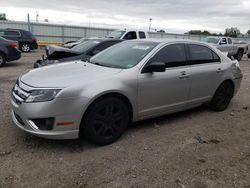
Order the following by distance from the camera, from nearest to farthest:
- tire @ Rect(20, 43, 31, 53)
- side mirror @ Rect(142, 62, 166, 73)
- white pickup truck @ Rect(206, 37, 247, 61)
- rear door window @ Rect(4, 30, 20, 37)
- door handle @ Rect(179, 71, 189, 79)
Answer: side mirror @ Rect(142, 62, 166, 73), door handle @ Rect(179, 71, 189, 79), white pickup truck @ Rect(206, 37, 247, 61), rear door window @ Rect(4, 30, 20, 37), tire @ Rect(20, 43, 31, 53)

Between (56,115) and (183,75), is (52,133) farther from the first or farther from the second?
(183,75)

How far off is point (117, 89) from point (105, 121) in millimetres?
493

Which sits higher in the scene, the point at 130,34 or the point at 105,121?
the point at 130,34

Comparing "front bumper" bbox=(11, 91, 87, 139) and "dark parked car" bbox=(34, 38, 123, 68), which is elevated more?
"dark parked car" bbox=(34, 38, 123, 68)

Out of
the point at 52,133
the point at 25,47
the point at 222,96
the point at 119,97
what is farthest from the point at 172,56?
the point at 25,47

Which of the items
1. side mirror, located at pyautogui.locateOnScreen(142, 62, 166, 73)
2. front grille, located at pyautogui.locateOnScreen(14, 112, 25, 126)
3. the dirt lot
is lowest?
the dirt lot

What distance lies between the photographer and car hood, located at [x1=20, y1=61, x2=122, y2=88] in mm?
3545

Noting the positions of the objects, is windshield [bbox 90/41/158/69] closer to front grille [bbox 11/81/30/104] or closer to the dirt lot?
the dirt lot

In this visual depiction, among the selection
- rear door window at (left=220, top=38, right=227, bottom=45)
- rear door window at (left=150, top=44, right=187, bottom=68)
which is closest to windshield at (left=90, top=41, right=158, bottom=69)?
rear door window at (left=150, top=44, right=187, bottom=68)

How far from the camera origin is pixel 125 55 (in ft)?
15.0

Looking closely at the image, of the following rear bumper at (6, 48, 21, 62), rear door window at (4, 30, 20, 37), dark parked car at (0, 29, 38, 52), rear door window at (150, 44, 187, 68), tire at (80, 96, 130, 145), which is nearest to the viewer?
tire at (80, 96, 130, 145)

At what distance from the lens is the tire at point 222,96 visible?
18.1 feet

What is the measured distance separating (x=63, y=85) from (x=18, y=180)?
1.26 meters

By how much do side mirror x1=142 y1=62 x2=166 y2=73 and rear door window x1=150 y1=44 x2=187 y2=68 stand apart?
0.19 m
